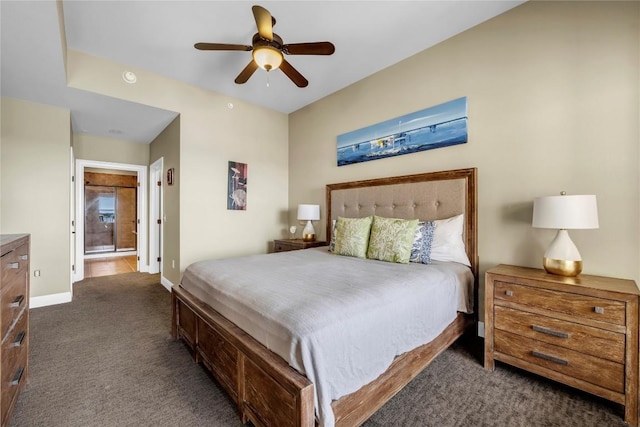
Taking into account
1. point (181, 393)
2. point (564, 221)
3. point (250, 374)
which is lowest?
point (181, 393)

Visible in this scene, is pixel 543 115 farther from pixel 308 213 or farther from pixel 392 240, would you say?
pixel 308 213

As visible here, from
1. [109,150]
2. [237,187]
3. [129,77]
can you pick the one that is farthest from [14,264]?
[109,150]

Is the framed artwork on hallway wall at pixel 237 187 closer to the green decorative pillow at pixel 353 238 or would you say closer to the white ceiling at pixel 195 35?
the white ceiling at pixel 195 35

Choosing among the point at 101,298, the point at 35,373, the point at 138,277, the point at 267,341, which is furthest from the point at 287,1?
the point at 138,277

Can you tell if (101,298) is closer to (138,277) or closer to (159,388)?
(138,277)

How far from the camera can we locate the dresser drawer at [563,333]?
1.55 metres

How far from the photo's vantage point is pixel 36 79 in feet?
9.03

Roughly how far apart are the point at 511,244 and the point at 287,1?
2791 mm

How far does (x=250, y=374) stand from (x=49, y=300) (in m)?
3.70

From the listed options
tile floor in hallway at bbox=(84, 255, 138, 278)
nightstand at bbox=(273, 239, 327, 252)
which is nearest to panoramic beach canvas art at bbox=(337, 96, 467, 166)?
nightstand at bbox=(273, 239, 327, 252)

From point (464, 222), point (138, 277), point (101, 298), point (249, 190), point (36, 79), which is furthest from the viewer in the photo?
point (138, 277)

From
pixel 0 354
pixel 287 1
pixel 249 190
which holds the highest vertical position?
pixel 287 1

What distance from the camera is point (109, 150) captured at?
489 centimetres

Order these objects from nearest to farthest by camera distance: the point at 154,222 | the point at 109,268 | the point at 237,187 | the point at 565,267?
1. the point at 565,267
2. the point at 237,187
3. the point at 154,222
4. the point at 109,268
